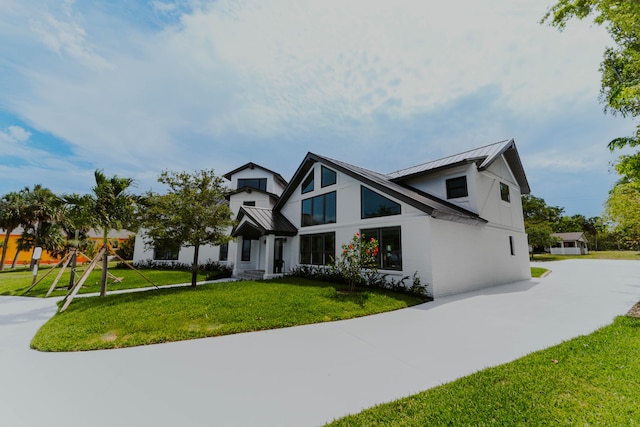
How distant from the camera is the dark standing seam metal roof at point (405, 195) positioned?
31.3 ft

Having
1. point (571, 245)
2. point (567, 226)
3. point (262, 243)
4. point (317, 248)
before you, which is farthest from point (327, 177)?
point (567, 226)

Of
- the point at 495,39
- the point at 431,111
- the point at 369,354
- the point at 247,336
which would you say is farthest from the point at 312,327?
the point at 431,111

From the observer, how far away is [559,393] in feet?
10.2

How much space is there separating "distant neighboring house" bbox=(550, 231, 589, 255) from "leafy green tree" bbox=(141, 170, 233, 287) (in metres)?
61.3

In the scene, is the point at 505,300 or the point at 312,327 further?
the point at 505,300

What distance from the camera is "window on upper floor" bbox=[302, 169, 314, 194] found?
15.9m

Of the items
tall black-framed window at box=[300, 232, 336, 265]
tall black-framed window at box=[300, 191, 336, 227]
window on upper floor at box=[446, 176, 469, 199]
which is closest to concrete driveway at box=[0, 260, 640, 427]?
window on upper floor at box=[446, 176, 469, 199]

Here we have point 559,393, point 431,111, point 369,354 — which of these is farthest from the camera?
point 431,111

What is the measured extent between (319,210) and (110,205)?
964cm

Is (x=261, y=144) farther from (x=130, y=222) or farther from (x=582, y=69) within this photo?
(x=582, y=69)

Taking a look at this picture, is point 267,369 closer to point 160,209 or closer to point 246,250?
point 160,209

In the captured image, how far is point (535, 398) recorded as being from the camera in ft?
9.84

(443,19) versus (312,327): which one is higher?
(443,19)

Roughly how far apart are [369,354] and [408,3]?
28.7 ft
